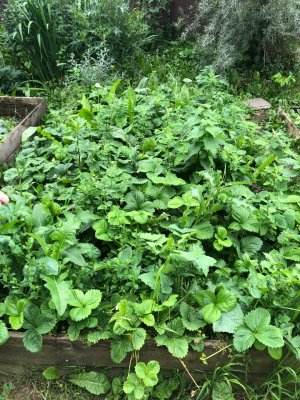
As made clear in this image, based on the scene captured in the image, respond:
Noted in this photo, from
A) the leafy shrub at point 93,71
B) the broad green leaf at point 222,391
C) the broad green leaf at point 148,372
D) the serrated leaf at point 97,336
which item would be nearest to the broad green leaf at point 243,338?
the broad green leaf at point 222,391

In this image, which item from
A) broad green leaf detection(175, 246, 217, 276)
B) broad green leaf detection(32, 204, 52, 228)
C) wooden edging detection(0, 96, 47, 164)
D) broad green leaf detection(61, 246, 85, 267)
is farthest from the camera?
wooden edging detection(0, 96, 47, 164)

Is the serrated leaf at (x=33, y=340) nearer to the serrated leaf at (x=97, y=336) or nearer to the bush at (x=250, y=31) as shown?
the serrated leaf at (x=97, y=336)

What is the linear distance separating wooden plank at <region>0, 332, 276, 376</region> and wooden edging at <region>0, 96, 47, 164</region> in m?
1.76

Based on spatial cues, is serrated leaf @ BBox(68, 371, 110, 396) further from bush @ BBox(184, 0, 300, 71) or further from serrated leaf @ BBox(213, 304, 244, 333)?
bush @ BBox(184, 0, 300, 71)

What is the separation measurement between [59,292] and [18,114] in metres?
2.78

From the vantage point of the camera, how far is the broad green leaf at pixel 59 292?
1.74 metres

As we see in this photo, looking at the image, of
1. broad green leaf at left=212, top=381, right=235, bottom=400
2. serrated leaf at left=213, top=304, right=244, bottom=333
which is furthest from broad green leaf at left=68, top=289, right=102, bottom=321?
broad green leaf at left=212, top=381, right=235, bottom=400

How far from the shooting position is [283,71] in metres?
5.01

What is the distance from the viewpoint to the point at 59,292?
5.86 feet

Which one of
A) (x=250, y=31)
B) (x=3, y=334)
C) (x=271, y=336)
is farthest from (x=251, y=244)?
(x=250, y=31)

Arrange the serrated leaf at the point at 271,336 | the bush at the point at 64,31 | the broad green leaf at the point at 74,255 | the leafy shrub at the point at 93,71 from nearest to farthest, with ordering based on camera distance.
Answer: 1. the serrated leaf at the point at 271,336
2. the broad green leaf at the point at 74,255
3. the leafy shrub at the point at 93,71
4. the bush at the point at 64,31

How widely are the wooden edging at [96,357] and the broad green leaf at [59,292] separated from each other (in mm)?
209

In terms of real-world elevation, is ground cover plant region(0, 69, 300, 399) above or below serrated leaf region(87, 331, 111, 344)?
above

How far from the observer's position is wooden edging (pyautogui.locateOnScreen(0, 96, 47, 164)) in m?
3.26
